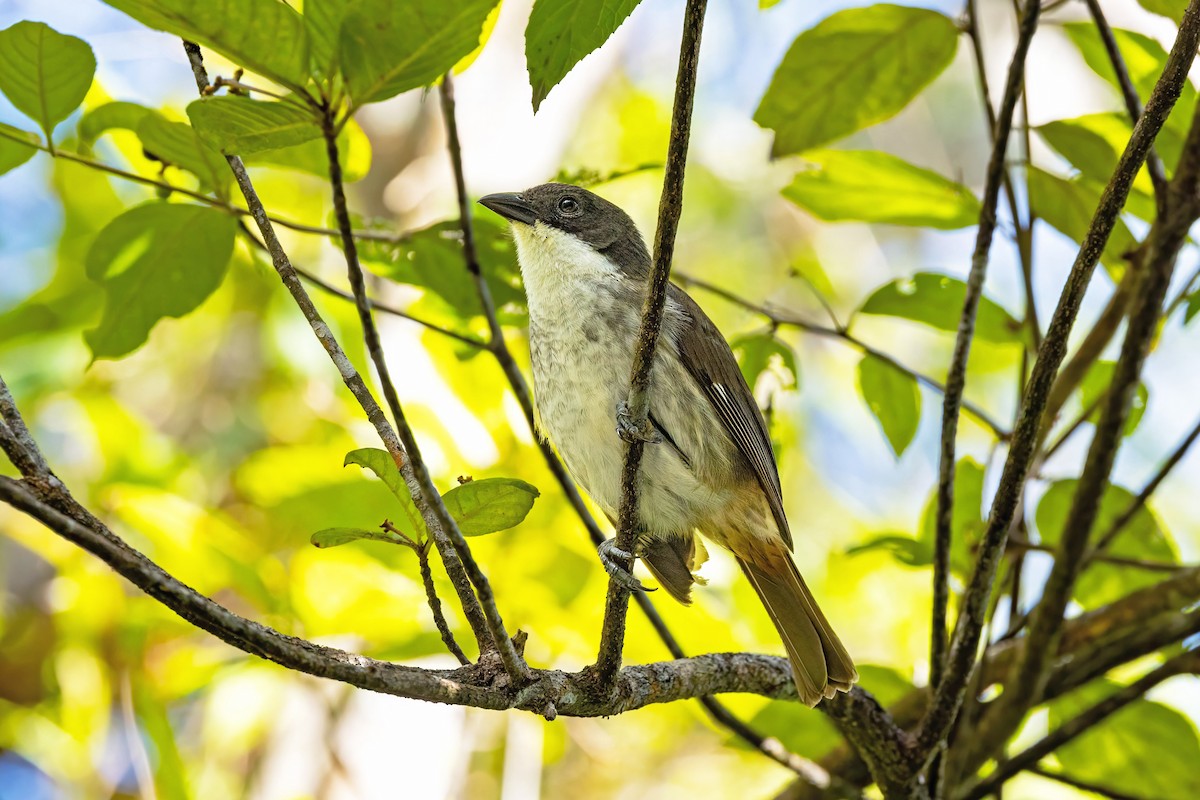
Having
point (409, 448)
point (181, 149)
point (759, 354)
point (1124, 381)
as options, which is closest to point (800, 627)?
point (759, 354)

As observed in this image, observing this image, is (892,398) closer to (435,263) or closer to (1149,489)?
(1149,489)

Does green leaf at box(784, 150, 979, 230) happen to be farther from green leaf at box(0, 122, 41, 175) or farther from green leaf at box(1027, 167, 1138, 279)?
green leaf at box(0, 122, 41, 175)

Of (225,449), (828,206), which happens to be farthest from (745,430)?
(225,449)

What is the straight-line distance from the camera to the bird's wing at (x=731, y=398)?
10.6 ft

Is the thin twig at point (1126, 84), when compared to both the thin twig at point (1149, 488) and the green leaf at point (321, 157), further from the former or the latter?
the green leaf at point (321, 157)

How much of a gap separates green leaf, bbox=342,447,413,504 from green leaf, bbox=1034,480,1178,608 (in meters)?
1.84

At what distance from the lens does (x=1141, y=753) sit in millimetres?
2936

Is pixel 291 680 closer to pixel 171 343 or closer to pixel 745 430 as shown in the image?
pixel 745 430

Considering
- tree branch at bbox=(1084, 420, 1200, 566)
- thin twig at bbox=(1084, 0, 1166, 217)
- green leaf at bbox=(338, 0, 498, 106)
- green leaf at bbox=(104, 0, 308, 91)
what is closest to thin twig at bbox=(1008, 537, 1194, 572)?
tree branch at bbox=(1084, 420, 1200, 566)

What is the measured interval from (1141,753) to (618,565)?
162cm

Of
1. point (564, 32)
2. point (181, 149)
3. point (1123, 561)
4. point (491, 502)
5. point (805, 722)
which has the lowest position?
point (491, 502)

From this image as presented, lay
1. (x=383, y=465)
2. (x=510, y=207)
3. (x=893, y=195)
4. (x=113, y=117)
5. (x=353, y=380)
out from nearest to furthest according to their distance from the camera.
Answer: (x=383, y=465) < (x=353, y=380) < (x=113, y=117) < (x=893, y=195) < (x=510, y=207)

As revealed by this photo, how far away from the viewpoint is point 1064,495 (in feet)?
9.74

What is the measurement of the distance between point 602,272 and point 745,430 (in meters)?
0.64
